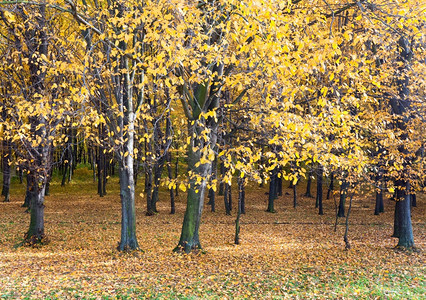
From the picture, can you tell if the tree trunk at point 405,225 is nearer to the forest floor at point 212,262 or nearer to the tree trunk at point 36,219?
the forest floor at point 212,262

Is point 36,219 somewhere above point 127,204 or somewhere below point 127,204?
below

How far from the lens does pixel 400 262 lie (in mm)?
10195

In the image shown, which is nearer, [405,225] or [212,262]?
[212,262]

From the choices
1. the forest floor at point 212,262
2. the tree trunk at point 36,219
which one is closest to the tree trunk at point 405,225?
the forest floor at point 212,262

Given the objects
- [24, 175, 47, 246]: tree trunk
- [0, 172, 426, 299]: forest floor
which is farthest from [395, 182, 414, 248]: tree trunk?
[24, 175, 47, 246]: tree trunk

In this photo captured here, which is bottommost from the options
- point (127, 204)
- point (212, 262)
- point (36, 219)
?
point (212, 262)

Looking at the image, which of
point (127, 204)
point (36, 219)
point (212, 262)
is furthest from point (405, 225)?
point (36, 219)

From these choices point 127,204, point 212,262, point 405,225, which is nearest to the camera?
point 212,262

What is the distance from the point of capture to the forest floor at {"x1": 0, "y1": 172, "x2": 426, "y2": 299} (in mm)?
7086

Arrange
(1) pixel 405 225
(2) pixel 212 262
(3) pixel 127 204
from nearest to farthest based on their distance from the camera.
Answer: (2) pixel 212 262 < (3) pixel 127 204 < (1) pixel 405 225

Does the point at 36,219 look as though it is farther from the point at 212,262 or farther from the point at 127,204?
the point at 212,262

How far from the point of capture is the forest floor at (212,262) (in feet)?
23.2

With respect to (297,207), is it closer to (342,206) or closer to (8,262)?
(342,206)

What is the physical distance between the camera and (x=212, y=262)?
9828 mm
